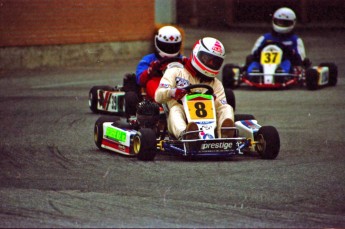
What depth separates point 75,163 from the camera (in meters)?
8.88

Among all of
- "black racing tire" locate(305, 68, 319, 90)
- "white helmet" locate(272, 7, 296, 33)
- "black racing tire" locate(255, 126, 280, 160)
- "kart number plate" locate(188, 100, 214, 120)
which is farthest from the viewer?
"white helmet" locate(272, 7, 296, 33)

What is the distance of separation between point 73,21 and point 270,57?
6.84m

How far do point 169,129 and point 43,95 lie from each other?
661cm

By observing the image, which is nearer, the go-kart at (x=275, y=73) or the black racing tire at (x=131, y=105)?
the black racing tire at (x=131, y=105)

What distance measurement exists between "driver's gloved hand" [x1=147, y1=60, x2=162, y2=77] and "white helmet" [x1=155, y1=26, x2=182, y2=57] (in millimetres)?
358

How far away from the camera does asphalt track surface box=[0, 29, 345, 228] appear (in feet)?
20.9

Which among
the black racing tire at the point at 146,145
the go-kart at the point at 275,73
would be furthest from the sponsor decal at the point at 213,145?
the go-kart at the point at 275,73

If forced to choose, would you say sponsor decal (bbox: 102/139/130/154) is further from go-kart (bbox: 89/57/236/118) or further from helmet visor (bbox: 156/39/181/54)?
go-kart (bbox: 89/57/236/118)

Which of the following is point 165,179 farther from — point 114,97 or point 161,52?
point 114,97

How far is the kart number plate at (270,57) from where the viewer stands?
16078 millimetres

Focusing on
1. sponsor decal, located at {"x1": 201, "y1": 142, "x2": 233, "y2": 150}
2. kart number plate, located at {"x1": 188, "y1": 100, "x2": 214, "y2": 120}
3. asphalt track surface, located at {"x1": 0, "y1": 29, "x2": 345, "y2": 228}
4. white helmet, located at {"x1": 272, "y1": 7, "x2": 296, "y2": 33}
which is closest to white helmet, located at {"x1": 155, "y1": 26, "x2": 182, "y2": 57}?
asphalt track surface, located at {"x1": 0, "y1": 29, "x2": 345, "y2": 228}

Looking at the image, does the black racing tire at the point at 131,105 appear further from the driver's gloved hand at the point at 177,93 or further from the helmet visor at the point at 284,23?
the helmet visor at the point at 284,23

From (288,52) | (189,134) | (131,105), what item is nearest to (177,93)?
(189,134)

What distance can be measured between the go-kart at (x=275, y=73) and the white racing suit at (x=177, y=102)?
638cm
